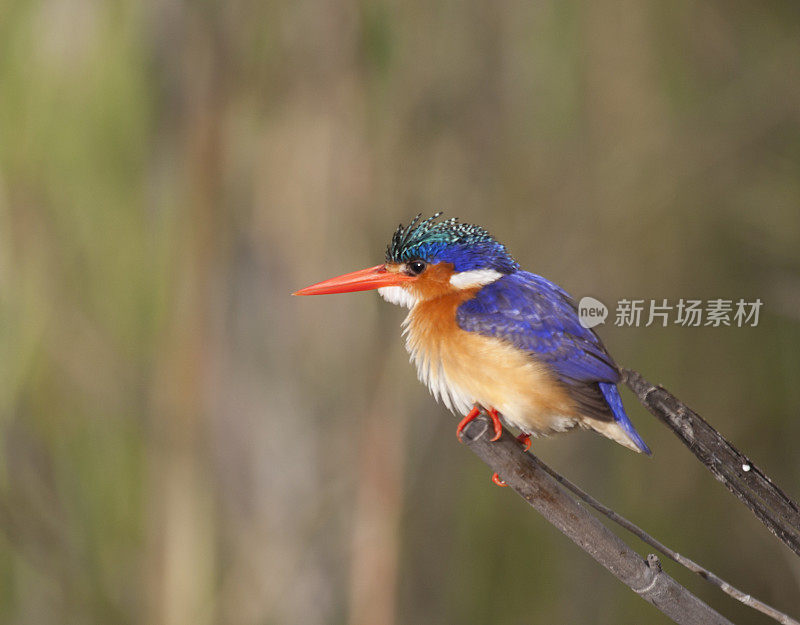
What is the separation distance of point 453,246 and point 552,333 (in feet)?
0.50

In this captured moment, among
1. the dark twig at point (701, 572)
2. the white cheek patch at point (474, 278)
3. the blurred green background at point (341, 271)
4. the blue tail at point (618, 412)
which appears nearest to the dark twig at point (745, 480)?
the dark twig at point (701, 572)

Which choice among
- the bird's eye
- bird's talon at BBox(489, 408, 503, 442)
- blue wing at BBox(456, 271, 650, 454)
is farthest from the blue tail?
the bird's eye

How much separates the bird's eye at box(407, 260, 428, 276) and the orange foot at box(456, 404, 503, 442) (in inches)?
6.8

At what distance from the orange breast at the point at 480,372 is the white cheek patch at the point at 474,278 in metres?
0.01

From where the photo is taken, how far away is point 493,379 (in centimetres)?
92

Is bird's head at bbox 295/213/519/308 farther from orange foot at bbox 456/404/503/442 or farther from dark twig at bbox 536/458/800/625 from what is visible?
dark twig at bbox 536/458/800/625

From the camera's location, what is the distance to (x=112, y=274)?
181 cm

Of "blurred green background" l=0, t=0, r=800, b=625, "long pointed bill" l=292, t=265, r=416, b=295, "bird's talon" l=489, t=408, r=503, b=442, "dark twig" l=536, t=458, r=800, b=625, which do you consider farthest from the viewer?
"blurred green background" l=0, t=0, r=800, b=625

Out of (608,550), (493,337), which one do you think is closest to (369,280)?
(493,337)

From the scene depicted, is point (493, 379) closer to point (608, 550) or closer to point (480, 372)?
point (480, 372)

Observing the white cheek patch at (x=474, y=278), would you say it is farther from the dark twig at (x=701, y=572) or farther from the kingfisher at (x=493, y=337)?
the dark twig at (x=701, y=572)

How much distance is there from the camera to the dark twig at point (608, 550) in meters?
0.71

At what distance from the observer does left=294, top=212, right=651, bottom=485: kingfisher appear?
88 cm

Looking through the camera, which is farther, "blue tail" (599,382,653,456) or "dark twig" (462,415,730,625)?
"blue tail" (599,382,653,456)
